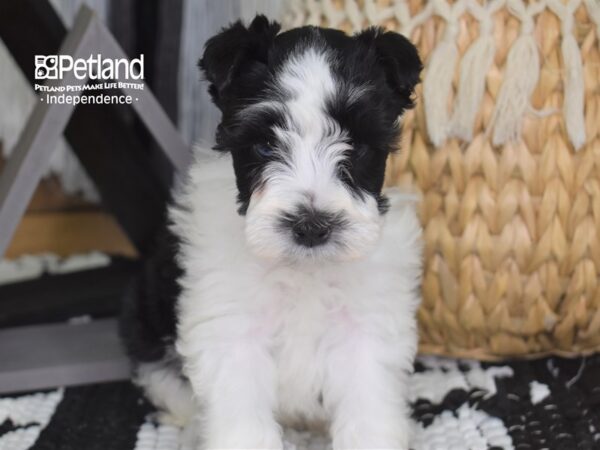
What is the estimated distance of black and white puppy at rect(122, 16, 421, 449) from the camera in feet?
4.44

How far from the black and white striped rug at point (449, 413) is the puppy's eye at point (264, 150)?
1.92 feet

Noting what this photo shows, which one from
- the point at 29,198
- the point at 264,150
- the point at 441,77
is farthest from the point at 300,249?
the point at 29,198

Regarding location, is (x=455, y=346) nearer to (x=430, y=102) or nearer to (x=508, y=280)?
(x=508, y=280)

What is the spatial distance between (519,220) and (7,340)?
4.26 feet

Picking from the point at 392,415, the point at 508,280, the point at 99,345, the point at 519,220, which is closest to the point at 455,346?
the point at 508,280

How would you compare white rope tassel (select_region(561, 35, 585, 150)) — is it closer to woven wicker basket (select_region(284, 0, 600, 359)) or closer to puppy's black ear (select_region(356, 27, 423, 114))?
woven wicker basket (select_region(284, 0, 600, 359))

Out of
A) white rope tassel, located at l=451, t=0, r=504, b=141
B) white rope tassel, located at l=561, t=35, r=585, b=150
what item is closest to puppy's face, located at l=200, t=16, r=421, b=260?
white rope tassel, located at l=451, t=0, r=504, b=141

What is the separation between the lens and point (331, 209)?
4.30 ft

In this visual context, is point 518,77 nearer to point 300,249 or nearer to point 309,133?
point 309,133

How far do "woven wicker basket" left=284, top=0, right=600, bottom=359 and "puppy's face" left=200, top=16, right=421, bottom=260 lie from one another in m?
0.27

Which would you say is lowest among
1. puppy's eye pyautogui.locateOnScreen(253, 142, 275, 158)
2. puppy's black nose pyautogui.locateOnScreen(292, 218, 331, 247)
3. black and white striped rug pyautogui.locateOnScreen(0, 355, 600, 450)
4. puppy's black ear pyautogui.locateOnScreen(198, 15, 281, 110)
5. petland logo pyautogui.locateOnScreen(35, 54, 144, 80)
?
black and white striped rug pyautogui.locateOnScreen(0, 355, 600, 450)

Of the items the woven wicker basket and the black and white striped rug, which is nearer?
the black and white striped rug

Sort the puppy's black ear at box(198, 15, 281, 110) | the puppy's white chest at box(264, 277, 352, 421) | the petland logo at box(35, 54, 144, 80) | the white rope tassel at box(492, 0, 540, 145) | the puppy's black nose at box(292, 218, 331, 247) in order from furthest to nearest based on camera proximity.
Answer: the petland logo at box(35, 54, 144, 80) < the white rope tassel at box(492, 0, 540, 145) < the puppy's white chest at box(264, 277, 352, 421) < the puppy's black ear at box(198, 15, 281, 110) < the puppy's black nose at box(292, 218, 331, 247)

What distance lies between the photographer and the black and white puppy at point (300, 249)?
4.44ft
